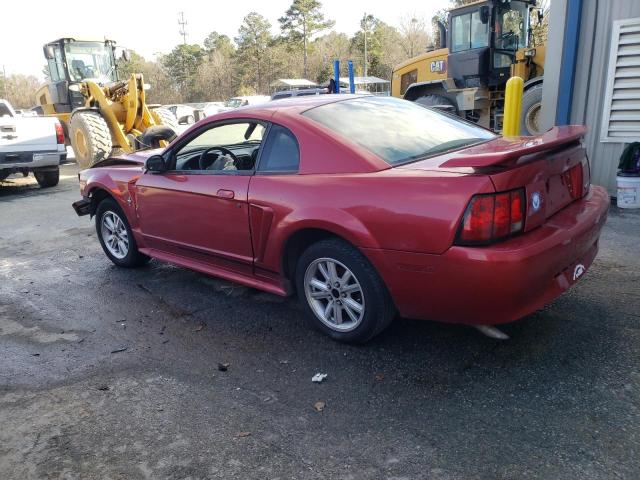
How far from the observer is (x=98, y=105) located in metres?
12.4

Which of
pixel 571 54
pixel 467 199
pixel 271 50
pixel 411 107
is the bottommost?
pixel 467 199

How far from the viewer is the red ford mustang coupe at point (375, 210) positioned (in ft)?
8.87

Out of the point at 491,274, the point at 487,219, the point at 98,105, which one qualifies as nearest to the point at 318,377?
the point at 491,274

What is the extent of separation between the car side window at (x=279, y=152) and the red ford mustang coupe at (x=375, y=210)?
13 millimetres

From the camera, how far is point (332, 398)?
113 inches

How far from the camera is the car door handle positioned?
374cm

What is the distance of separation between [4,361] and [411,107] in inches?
135

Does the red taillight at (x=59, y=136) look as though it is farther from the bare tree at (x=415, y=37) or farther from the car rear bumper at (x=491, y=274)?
the bare tree at (x=415, y=37)

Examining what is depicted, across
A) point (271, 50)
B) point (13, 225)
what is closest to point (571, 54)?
point (13, 225)

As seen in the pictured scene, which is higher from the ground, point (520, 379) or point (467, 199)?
point (467, 199)

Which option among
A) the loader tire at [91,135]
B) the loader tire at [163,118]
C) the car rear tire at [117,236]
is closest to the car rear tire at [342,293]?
the car rear tire at [117,236]

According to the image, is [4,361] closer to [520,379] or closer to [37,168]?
[520,379]

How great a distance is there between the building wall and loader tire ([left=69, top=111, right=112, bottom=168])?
884 centimetres

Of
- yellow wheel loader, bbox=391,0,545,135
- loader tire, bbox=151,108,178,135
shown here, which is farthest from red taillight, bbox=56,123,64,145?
yellow wheel loader, bbox=391,0,545,135
